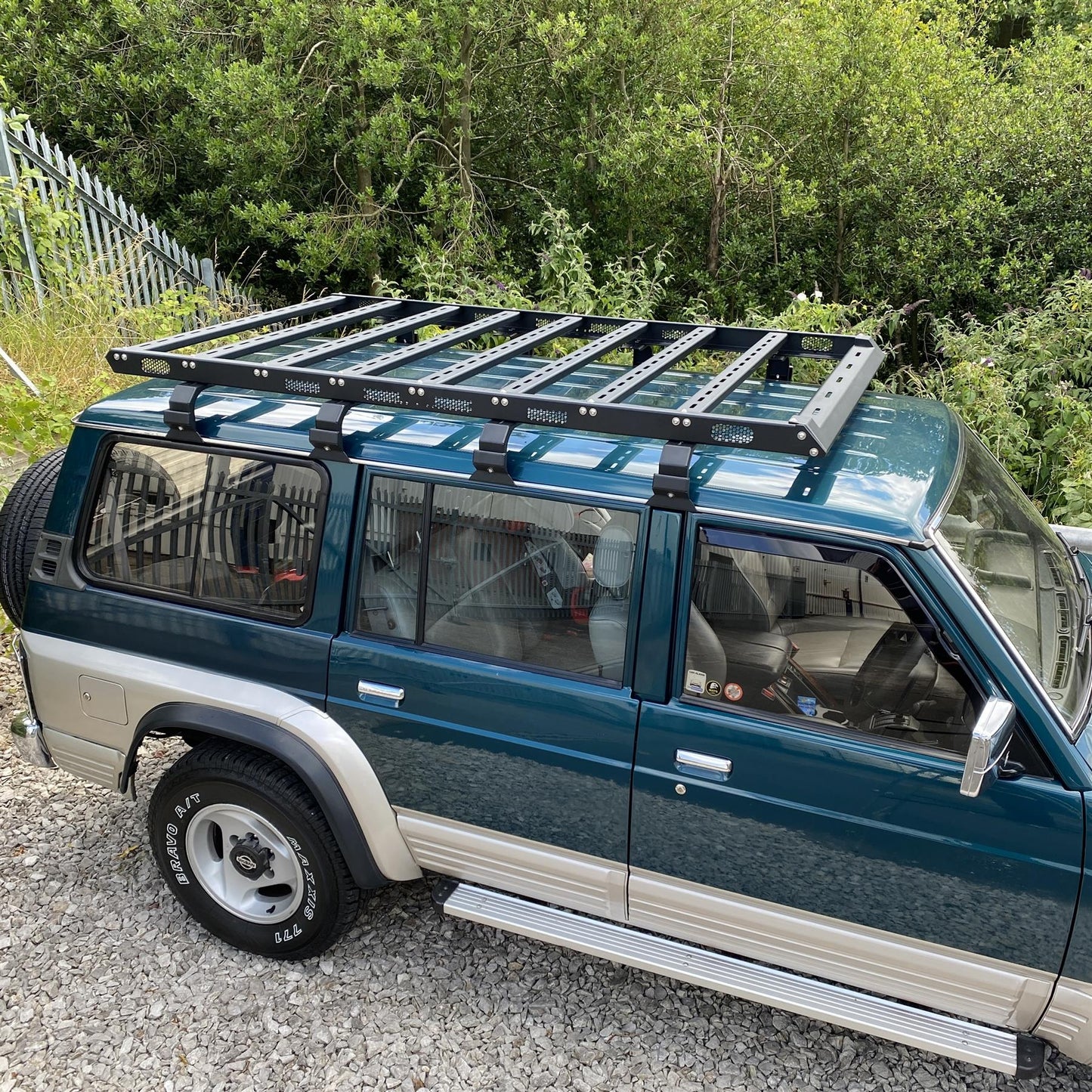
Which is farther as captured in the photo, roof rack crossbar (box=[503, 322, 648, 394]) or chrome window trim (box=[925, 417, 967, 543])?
roof rack crossbar (box=[503, 322, 648, 394])

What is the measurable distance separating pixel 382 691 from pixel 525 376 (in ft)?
3.79

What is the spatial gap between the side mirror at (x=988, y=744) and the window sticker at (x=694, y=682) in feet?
2.36

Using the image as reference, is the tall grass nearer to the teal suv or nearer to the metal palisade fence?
the metal palisade fence

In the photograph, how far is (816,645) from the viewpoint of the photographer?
2828 mm

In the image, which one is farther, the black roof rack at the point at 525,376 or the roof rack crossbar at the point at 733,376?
the roof rack crossbar at the point at 733,376

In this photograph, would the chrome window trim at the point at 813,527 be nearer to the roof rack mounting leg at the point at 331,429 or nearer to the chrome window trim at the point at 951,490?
the chrome window trim at the point at 951,490

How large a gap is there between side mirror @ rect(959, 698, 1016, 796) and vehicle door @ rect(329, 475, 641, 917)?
913 mm

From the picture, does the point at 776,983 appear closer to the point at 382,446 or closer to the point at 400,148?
the point at 382,446

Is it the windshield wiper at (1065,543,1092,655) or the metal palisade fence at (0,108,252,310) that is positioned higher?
the metal palisade fence at (0,108,252,310)

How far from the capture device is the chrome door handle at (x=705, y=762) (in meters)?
2.81

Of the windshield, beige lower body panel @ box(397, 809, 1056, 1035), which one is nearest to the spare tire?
beige lower body panel @ box(397, 809, 1056, 1035)

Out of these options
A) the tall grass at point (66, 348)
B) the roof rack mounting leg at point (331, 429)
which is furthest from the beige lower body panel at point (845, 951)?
the tall grass at point (66, 348)

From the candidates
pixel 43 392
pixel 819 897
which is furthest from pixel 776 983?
pixel 43 392

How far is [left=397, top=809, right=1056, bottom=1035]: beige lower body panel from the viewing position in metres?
2.70
